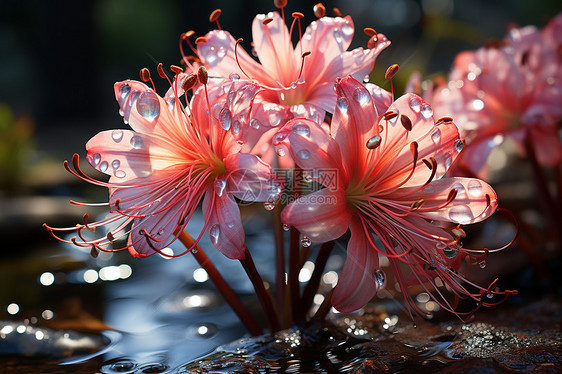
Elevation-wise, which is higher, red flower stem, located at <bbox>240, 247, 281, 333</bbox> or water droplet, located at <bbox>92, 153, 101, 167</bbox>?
water droplet, located at <bbox>92, 153, 101, 167</bbox>

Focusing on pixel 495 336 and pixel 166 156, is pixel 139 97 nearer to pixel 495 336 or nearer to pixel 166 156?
pixel 166 156

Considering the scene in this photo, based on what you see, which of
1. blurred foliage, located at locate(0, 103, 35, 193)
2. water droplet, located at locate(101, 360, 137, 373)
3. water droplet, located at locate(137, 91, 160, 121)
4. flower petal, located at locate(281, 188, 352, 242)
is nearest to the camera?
flower petal, located at locate(281, 188, 352, 242)

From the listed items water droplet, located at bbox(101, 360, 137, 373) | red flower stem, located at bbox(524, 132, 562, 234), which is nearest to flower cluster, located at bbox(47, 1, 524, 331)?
water droplet, located at bbox(101, 360, 137, 373)

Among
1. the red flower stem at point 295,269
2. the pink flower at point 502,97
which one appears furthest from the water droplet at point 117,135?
the pink flower at point 502,97

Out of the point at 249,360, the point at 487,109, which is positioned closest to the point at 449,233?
the point at 249,360

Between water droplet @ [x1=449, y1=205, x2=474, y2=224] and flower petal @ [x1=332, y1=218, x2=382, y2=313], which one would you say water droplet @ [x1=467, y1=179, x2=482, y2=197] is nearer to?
water droplet @ [x1=449, y1=205, x2=474, y2=224]

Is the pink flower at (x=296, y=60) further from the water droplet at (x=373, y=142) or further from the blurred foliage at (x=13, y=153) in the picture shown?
the blurred foliage at (x=13, y=153)

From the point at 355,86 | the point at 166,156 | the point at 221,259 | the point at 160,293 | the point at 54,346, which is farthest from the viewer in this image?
the point at 221,259
